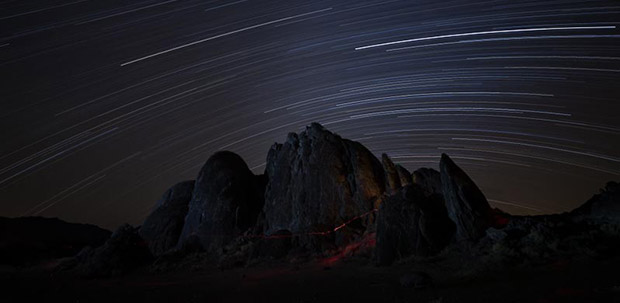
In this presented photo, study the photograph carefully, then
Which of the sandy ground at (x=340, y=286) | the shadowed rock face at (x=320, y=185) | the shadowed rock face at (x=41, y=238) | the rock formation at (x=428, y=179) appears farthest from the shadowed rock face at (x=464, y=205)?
the shadowed rock face at (x=41, y=238)

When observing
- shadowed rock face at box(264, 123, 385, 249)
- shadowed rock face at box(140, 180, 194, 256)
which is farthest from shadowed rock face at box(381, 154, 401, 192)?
shadowed rock face at box(140, 180, 194, 256)

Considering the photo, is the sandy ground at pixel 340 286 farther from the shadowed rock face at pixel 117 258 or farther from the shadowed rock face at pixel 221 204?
the shadowed rock face at pixel 221 204

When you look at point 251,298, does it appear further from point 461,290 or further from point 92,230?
point 92,230

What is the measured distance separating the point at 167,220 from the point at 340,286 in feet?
89.3

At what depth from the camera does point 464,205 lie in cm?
2239

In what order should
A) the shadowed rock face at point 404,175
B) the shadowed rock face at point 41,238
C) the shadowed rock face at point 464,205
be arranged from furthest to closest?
the shadowed rock face at point 41,238 → the shadowed rock face at point 404,175 → the shadowed rock face at point 464,205

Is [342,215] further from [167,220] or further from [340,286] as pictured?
[167,220]

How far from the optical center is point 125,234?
29797 mm

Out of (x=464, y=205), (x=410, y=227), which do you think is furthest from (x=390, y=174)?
(x=410, y=227)

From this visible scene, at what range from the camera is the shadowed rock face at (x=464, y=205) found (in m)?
21.0

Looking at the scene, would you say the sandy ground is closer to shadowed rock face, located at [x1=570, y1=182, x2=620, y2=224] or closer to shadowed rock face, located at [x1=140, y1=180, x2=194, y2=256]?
shadowed rock face, located at [x1=570, y1=182, x2=620, y2=224]

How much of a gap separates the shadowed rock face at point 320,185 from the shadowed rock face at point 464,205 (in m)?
8.02

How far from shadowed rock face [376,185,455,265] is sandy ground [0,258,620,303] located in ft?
5.07

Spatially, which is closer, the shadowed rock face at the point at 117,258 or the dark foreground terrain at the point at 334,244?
the dark foreground terrain at the point at 334,244
